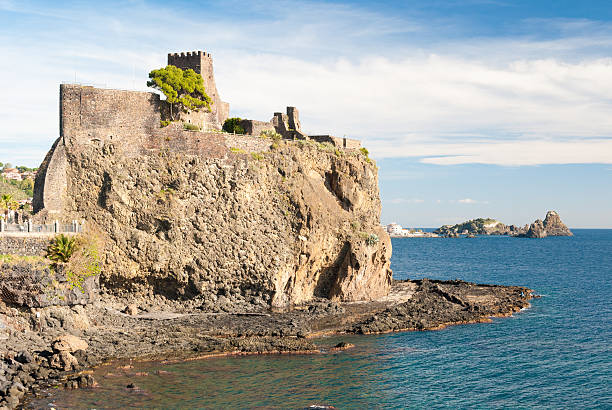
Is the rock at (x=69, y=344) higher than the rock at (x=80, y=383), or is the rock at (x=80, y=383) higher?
the rock at (x=69, y=344)

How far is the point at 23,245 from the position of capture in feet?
142

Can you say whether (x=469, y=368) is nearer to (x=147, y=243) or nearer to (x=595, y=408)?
(x=595, y=408)

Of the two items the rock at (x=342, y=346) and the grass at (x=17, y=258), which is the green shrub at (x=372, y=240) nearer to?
the rock at (x=342, y=346)

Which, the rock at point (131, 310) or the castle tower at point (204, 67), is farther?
the castle tower at point (204, 67)

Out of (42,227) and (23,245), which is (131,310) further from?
(23,245)

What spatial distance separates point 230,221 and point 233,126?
1429cm

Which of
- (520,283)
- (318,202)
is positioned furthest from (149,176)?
Answer: (520,283)

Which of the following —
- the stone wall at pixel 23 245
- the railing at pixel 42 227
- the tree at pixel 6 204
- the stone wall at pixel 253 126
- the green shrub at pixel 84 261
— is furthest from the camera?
the stone wall at pixel 253 126

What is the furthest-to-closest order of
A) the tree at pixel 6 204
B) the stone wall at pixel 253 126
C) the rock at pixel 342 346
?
the stone wall at pixel 253 126 → the tree at pixel 6 204 → the rock at pixel 342 346

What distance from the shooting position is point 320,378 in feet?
121

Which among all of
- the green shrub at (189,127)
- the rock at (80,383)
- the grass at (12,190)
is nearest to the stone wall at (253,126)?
the green shrub at (189,127)

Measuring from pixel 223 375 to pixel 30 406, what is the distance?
1144 centimetres

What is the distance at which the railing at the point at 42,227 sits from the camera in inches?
1708

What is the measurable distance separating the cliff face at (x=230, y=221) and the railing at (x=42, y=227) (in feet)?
6.86
